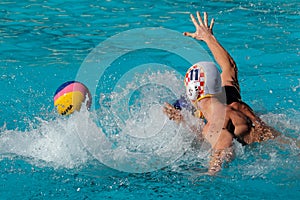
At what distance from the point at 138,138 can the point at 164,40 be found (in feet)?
10.9

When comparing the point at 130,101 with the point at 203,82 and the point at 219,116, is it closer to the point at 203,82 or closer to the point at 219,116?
the point at 203,82

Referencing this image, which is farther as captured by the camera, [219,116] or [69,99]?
[69,99]

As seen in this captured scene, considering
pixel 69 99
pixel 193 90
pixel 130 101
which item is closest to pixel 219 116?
pixel 193 90

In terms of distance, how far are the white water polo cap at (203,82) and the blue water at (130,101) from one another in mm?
588

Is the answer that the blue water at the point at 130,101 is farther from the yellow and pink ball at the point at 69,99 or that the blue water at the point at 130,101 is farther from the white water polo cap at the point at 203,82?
the white water polo cap at the point at 203,82

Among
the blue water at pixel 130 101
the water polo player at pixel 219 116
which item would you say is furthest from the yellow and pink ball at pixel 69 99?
the water polo player at pixel 219 116

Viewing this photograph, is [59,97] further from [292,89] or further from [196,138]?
[292,89]

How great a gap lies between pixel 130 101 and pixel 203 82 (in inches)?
77.0

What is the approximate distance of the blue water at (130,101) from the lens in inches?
184

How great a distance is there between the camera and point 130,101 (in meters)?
6.79

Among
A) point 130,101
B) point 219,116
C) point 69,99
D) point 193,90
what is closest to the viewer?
point 219,116

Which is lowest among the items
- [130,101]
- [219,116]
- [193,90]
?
[130,101]

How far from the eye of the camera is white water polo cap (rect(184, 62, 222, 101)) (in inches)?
196

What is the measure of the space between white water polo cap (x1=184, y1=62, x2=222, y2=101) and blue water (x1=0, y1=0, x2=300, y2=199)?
588 millimetres
